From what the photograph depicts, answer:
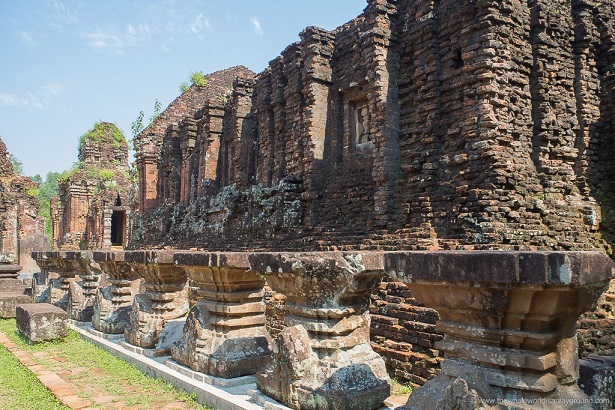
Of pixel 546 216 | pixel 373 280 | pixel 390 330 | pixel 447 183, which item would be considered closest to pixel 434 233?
pixel 447 183

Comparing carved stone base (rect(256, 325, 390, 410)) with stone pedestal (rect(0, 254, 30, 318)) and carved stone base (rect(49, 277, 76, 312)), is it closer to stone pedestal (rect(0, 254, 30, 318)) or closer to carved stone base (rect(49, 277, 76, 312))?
carved stone base (rect(49, 277, 76, 312))

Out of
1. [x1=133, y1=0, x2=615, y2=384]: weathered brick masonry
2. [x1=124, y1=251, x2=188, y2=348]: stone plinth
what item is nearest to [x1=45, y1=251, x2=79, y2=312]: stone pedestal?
[x1=124, y1=251, x2=188, y2=348]: stone plinth

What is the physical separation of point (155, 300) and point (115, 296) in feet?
5.66

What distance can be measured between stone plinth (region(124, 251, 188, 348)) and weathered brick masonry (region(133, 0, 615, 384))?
268 cm

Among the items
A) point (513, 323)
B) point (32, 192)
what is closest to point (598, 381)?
point (513, 323)

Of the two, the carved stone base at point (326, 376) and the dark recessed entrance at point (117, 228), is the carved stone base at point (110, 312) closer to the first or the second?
the carved stone base at point (326, 376)

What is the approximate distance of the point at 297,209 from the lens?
12.6 meters

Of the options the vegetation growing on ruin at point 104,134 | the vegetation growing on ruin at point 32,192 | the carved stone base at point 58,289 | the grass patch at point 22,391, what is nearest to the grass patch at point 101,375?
the grass patch at point 22,391

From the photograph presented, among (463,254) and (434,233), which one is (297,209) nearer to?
(434,233)

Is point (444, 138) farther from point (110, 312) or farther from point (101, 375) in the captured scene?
point (101, 375)

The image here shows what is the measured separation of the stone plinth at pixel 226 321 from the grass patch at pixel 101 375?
1.30 ft

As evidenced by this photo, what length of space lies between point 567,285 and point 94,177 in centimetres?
3221

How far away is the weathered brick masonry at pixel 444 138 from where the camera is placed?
806cm

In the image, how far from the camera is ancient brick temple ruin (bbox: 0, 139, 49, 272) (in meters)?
26.6
